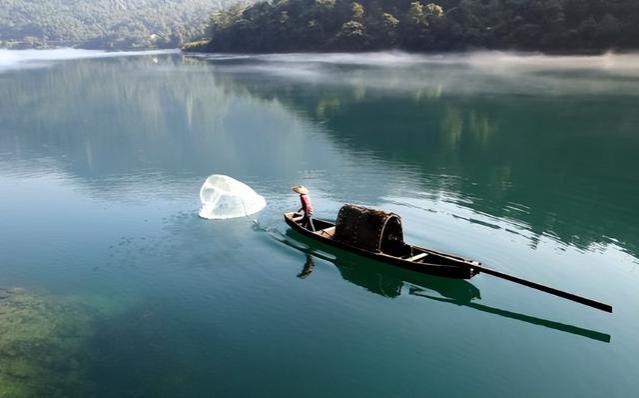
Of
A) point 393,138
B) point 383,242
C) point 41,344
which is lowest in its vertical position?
point 41,344

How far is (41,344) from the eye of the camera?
666 inches

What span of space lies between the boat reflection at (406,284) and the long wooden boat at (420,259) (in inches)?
24.7

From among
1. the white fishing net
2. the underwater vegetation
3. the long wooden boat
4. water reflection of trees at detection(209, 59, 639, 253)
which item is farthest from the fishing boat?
the underwater vegetation

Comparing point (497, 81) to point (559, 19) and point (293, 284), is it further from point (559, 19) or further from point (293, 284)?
point (293, 284)

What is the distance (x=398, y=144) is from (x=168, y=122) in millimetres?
27253

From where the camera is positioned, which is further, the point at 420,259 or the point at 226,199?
the point at 226,199

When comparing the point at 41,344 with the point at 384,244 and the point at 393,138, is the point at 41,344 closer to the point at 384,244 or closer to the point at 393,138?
the point at 384,244

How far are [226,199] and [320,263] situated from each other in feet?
24.4

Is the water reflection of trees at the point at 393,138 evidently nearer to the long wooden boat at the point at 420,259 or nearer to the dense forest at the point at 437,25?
the long wooden boat at the point at 420,259

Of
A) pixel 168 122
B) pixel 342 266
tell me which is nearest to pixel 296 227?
pixel 342 266

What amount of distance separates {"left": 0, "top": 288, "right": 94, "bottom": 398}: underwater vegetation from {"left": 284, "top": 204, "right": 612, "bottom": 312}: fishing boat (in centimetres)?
975

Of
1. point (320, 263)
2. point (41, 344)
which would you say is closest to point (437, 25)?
point (320, 263)

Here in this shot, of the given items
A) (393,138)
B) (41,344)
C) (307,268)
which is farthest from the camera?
(393,138)

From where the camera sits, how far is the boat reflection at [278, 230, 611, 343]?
18.0 metres
